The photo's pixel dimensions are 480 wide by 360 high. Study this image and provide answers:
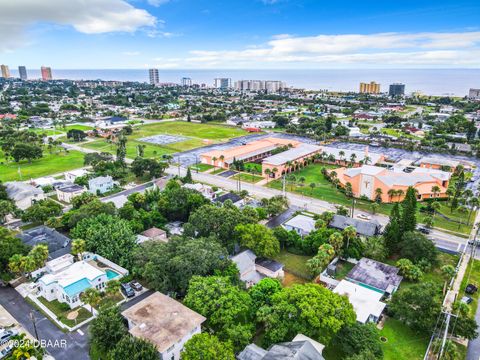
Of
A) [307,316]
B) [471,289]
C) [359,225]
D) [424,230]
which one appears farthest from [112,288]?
[424,230]

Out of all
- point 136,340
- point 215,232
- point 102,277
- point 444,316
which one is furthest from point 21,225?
point 444,316

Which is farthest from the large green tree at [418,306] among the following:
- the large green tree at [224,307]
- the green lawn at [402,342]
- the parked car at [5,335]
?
the parked car at [5,335]

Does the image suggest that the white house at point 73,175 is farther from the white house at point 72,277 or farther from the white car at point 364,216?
the white car at point 364,216

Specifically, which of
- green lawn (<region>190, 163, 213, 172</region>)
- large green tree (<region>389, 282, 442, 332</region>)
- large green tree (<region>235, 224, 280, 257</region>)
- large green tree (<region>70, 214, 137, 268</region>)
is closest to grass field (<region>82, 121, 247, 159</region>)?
green lawn (<region>190, 163, 213, 172</region>)

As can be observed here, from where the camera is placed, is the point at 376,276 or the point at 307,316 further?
the point at 376,276

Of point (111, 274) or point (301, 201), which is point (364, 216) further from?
point (111, 274)

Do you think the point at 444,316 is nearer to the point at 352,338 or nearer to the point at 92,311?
the point at 352,338
